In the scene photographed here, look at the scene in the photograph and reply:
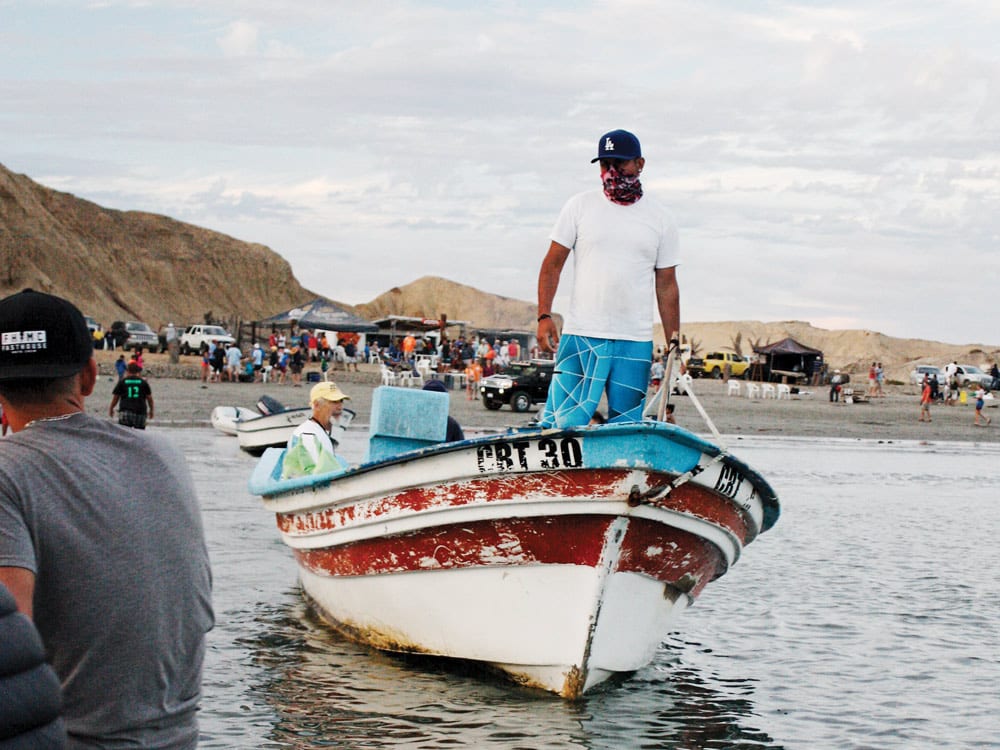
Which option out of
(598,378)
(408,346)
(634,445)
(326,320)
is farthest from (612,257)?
(326,320)

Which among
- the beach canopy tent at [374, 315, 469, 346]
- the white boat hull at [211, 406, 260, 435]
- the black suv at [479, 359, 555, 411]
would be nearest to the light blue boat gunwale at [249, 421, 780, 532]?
the white boat hull at [211, 406, 260, 435]

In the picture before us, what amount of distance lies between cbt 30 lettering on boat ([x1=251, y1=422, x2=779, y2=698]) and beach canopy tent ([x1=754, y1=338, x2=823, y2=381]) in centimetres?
6205

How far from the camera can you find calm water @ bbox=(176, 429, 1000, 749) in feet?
23.5

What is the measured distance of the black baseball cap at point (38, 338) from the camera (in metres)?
2.81

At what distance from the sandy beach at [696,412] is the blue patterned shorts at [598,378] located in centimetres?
2040

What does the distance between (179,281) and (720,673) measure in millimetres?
105454

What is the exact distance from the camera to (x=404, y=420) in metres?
9.90

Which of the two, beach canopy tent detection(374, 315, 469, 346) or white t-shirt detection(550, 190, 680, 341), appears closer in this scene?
white t-shirt detection(550, 190, 680, 341)

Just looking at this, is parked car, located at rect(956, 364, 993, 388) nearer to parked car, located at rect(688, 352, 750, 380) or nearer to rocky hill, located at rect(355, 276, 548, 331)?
parked car, located at rect(688, 352, 750, 380)

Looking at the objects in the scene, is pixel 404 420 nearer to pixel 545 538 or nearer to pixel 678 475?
pixel 545 538

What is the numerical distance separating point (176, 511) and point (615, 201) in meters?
4.94

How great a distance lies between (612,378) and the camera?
25.1 feet

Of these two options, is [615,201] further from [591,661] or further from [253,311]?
[253,311]

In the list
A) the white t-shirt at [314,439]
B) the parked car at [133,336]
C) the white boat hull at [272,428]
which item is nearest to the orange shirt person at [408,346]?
the parked car at [133,336]
